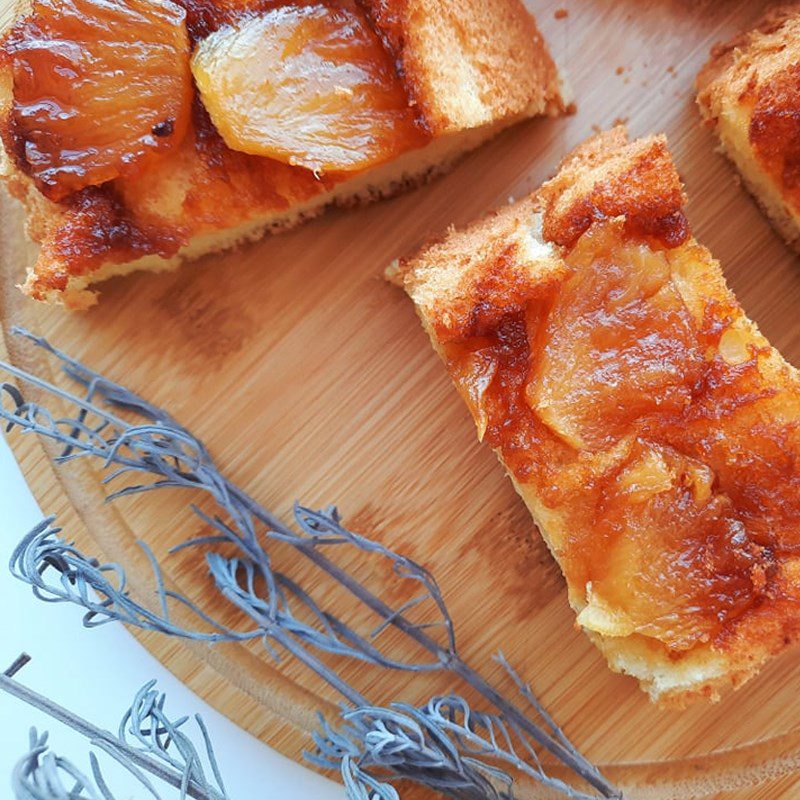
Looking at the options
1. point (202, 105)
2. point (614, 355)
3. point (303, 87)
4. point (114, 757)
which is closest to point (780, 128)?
point (614, 355)

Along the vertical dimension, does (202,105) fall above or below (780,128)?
above

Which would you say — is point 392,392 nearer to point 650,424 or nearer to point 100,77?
point 650,424

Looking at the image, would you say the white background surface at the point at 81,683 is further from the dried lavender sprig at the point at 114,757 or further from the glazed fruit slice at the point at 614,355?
the glazed fruit slice at the point at 614,355

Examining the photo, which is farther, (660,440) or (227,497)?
(227,497)

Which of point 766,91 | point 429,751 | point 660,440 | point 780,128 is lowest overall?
point 429,751

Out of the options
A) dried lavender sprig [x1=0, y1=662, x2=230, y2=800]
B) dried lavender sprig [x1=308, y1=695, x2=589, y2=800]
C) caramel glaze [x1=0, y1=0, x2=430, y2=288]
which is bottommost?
dried lavender sprig [x1=308, y1=695, x2=589, y2=800]

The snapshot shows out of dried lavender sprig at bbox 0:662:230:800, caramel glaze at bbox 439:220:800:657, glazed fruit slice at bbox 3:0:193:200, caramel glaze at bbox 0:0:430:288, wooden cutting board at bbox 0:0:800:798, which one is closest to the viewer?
dried lavender sprig at bbox 0:662:230:800

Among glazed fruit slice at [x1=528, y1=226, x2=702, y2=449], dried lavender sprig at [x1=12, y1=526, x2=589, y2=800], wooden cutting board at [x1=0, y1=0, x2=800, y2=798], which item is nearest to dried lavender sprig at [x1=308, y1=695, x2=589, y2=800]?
dried lavender sprig at [x1=12, y1=526, x2=589, y2=800]

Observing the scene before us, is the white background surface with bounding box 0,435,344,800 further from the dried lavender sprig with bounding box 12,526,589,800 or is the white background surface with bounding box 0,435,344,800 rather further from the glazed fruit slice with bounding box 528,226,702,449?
the glazed fruit slice with bounding box 528,226,702,449
